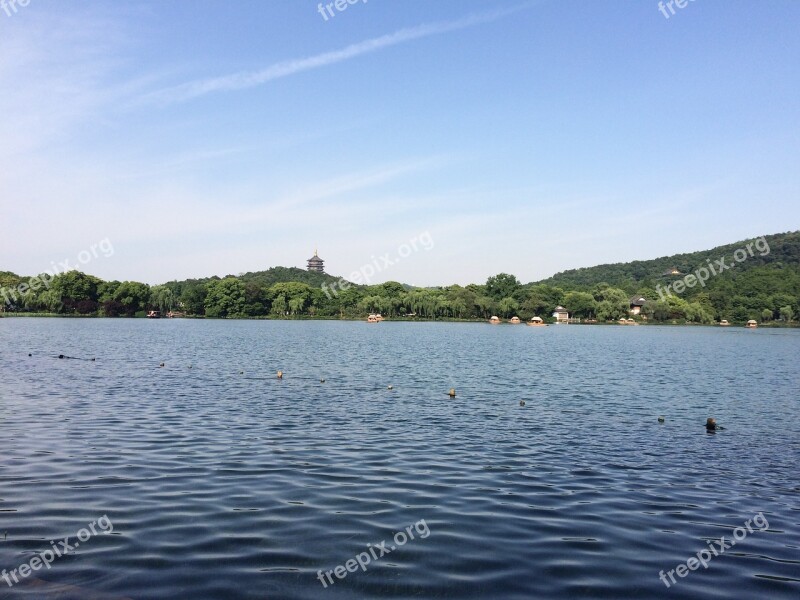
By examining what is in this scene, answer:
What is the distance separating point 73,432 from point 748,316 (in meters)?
211

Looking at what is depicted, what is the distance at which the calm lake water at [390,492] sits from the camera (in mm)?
10016

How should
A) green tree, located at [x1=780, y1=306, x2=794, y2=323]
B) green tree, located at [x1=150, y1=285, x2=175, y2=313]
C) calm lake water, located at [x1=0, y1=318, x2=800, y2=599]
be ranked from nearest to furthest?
calm lake water, located at [x1=0, y1=318, x2=800, y2=599] < green tree, located at [x1=780, y1=306, x2=794, y2=323] < green tree, located at [x1=150, y1=285, x2=175, y2=313]

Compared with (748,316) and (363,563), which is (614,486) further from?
(748,316)

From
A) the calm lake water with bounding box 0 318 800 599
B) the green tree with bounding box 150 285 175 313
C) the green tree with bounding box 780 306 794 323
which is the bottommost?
the calm lake water with bounding box 0 318 800 599

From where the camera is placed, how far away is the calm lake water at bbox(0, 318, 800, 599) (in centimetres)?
1002

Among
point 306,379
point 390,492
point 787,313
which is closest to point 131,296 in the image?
point 306,379

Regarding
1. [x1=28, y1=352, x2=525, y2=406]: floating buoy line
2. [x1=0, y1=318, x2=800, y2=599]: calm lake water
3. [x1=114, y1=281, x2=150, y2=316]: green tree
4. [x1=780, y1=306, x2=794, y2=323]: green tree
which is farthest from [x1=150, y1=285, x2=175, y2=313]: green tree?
[x1=780, y1=306, x2=794, y2=323]: green tree

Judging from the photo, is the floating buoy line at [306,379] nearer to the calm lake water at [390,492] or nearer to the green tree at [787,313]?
the calm lake water at [390,492]

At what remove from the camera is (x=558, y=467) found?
58.2ft

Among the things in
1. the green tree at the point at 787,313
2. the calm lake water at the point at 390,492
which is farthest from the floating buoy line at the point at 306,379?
the green tree at the point at 787,313

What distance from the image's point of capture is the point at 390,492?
14.7 metres

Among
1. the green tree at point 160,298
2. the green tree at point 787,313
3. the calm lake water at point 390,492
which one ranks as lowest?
the calm lake water at point 390,492

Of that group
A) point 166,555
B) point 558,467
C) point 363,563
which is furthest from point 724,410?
point 166,555

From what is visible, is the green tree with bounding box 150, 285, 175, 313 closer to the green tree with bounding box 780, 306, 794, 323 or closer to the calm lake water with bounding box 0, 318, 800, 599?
the calm lake water with bounding box 0, 318, 800, 599
